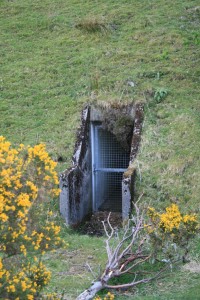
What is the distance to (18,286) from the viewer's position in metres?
5.84

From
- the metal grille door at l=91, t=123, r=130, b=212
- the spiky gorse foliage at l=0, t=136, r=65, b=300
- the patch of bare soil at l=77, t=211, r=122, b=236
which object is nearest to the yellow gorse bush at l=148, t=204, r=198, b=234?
the spiky gorse foliage at l=0, t=136, r=65, b=300

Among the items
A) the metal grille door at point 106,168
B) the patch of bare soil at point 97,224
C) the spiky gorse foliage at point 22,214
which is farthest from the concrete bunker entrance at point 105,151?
the spiky gorse foliage at point 22,214

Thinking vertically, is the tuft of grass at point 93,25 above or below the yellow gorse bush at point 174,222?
above

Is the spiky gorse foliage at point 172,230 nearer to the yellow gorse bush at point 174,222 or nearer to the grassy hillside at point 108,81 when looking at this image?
the yellow gorse bush at point 174,222

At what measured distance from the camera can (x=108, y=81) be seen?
47.1ft

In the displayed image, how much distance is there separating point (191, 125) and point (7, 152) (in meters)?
7.43

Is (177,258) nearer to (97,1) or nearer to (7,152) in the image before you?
(7,152)

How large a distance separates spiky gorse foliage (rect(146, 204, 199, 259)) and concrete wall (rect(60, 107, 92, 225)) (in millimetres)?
3252

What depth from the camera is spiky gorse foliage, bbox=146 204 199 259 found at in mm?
8273

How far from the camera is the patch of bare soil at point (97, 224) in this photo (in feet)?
38.9

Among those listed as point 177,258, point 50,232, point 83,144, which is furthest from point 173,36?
point 50,232

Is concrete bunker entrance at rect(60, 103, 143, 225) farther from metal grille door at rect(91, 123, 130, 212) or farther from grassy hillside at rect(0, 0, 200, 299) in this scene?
grassy hillside at rect(0, 0, 200, 299)

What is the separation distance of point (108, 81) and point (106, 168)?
243cm

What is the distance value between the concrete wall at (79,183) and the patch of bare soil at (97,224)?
0.57ft
